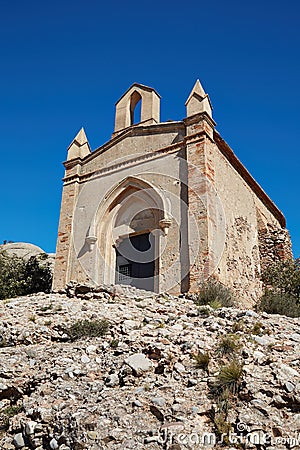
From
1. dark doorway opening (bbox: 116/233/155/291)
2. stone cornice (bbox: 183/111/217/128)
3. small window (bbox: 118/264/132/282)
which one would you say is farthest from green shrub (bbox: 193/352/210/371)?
stone cornice (bbox: 183/111/217/128)

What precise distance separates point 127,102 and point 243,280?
8.25 m

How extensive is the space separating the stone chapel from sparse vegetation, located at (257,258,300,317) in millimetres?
752

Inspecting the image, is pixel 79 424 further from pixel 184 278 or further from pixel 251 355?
pixel 184 278

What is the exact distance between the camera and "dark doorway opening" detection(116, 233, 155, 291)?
13.9 metres

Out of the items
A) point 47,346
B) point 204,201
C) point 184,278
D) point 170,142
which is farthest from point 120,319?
point 170,142

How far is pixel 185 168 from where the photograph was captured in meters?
13.6

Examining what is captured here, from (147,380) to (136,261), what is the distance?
341 inches

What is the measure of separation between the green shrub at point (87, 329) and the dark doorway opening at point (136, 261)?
6013 millimetres

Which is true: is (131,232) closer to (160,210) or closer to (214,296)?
(160,210)

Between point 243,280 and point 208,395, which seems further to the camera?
point 243,280

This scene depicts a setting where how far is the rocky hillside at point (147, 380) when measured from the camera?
187 inches

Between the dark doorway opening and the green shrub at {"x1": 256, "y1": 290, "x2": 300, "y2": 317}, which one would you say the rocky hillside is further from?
the dark doorway opening

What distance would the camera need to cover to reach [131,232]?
14.6 meters

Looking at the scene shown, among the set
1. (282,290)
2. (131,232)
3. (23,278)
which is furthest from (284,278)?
(23,278)
